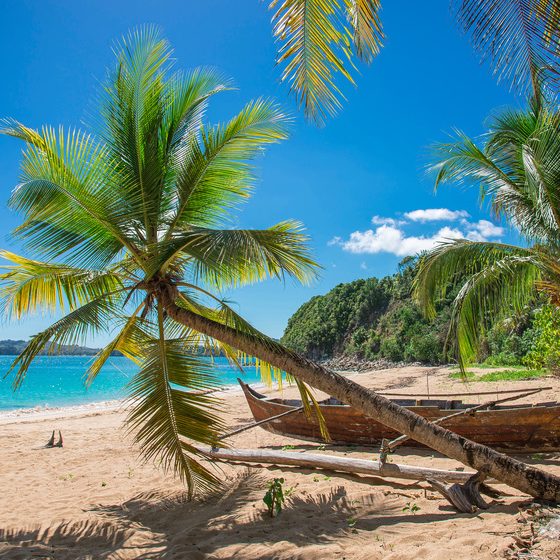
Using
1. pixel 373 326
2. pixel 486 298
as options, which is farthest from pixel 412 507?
pixel 373 326

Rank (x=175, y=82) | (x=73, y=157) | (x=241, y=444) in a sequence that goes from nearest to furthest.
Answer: (x=73, y=157) < (x=175, y=82) < (x=241, y=444)

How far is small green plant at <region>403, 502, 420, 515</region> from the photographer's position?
4.80 m

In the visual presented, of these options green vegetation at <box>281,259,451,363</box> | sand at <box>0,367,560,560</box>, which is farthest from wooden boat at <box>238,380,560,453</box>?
green vegetation at <box>281,259,451,363</box>

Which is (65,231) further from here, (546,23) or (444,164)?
(444,164)

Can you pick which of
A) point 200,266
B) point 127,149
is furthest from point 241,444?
point 127,149

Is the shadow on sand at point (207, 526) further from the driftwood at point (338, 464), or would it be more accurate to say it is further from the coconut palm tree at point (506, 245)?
the coconut palm tree at point (506, 245)

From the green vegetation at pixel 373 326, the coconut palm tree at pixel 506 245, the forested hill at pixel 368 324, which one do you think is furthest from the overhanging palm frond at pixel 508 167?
the forested hill at pixel 368 324

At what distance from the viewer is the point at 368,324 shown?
209 ft

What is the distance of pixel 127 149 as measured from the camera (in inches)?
223

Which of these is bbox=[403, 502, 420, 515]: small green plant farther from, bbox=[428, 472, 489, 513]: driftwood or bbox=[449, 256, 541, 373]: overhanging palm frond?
bbox=[449, 256, 541, 373]: overhanging palm frond

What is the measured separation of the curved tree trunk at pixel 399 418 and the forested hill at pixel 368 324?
112ft

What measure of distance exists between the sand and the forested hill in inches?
1304

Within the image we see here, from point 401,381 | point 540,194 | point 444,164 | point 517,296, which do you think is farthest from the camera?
point 401,381

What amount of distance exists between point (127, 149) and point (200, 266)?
1.70m
